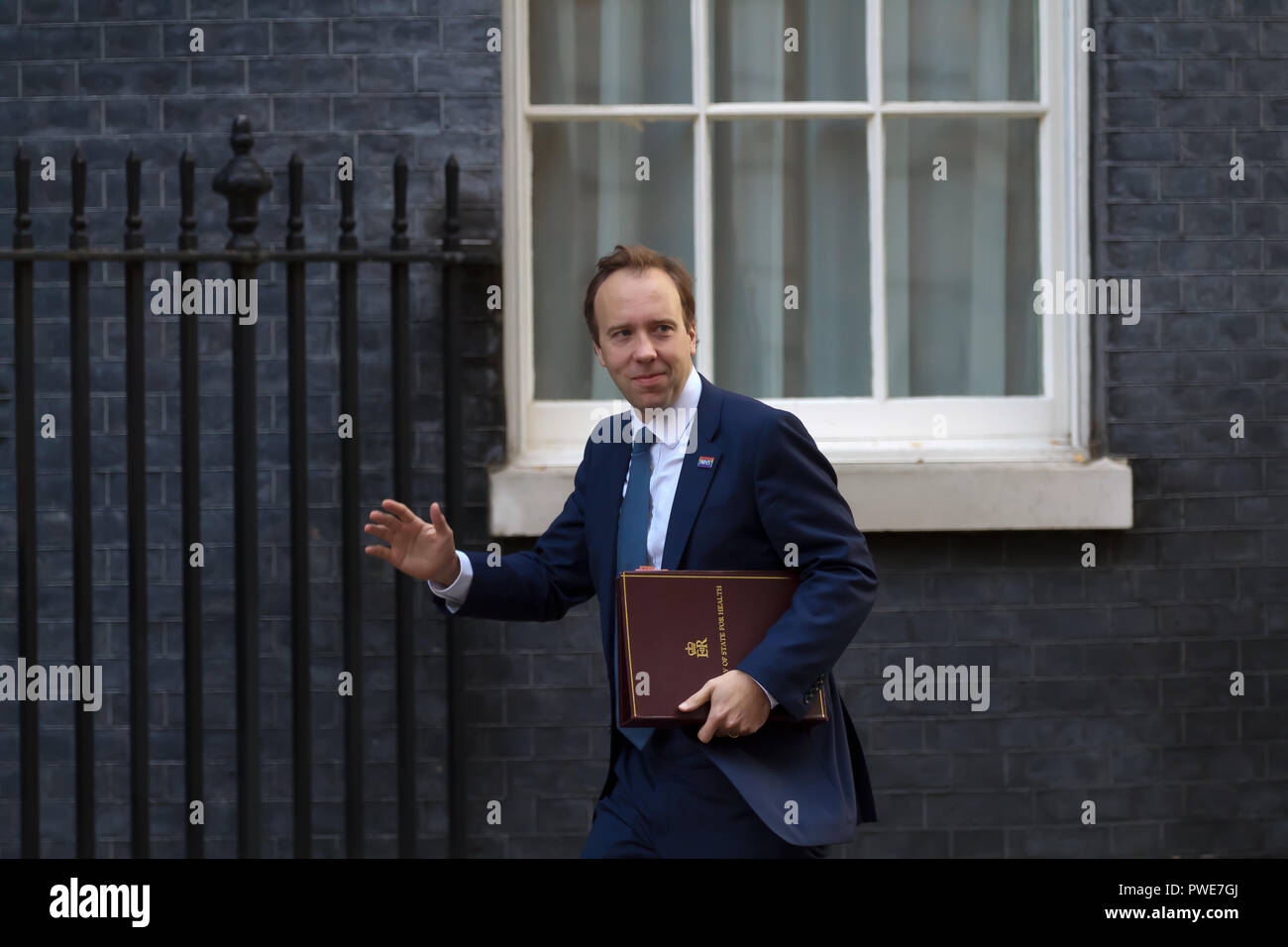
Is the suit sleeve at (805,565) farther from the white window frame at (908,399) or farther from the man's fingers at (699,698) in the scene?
the white window frame at (908,399)

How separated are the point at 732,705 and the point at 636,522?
49 centimetres

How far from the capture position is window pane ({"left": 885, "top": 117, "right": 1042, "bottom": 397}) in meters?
4.93

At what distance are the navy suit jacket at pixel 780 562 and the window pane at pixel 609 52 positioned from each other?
2389 millimetres

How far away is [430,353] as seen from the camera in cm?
467

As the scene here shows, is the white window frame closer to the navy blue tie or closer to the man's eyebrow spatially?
the navy blue tie

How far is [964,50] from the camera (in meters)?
4.91

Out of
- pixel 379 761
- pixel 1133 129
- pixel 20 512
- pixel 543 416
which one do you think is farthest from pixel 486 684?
pixel 1133 129

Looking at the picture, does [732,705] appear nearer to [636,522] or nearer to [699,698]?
[699,698]

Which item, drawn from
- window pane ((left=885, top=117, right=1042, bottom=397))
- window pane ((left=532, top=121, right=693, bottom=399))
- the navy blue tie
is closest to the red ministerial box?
the navy blue tie

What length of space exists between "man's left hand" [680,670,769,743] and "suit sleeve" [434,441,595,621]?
611 mm

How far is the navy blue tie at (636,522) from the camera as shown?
2.78 metres

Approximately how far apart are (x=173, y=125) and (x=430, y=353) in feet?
4.11

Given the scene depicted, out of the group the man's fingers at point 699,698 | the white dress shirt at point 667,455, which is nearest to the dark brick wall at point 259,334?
the white dress shirt at point 667,455

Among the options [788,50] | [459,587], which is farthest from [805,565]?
[788,50]
